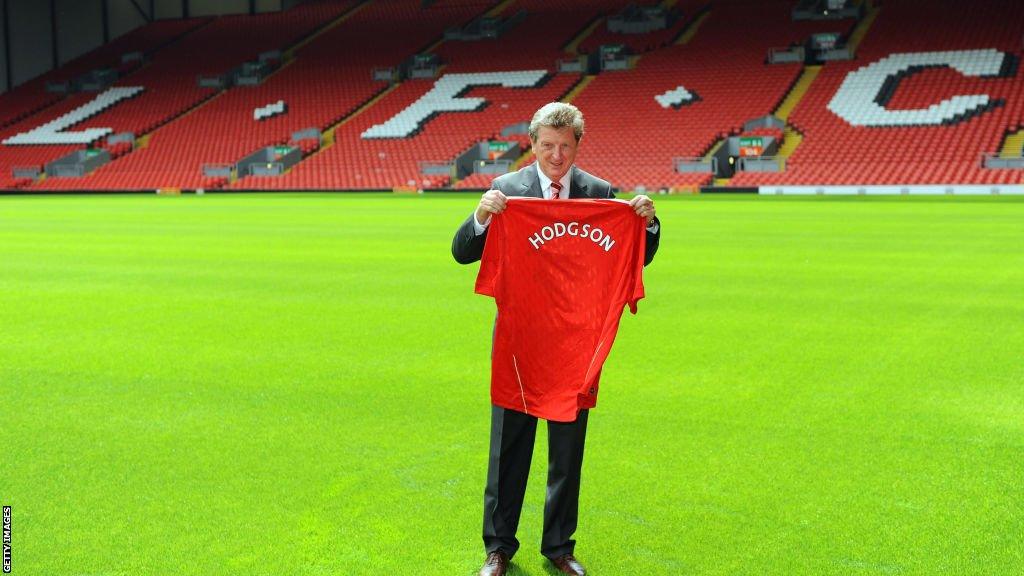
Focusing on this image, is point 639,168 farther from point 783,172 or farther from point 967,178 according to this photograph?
point 967,178

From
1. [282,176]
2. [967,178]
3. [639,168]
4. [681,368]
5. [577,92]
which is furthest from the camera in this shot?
[577,92]

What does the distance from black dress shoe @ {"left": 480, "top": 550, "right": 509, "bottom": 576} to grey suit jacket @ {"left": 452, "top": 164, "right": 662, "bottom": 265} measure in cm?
112

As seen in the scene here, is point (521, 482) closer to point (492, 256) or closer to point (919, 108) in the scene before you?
point (492, 256)

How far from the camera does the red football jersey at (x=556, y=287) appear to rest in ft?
12.8

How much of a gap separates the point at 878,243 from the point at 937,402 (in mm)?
10785

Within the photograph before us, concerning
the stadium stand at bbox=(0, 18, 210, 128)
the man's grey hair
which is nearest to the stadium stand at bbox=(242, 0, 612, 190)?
the stadium stand at bbox=(0, 18, 210, 128)

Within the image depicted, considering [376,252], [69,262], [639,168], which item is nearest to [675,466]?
[376,252]

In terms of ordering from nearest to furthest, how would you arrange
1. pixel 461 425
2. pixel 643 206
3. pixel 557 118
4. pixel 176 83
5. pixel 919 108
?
pixel 557 118 → pixel 643 206 → pixel 461 425 → pixel 919 108 → pixel 176 83

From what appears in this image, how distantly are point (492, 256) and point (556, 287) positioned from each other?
28 cm

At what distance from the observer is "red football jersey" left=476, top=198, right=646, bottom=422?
3.90 meters

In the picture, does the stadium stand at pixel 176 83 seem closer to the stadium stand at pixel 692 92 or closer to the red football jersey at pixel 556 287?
the stadium stand at pixel 692 92

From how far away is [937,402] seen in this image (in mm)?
6438

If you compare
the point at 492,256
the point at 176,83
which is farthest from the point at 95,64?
the point at 492,256

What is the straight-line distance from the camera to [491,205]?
3.77 m
